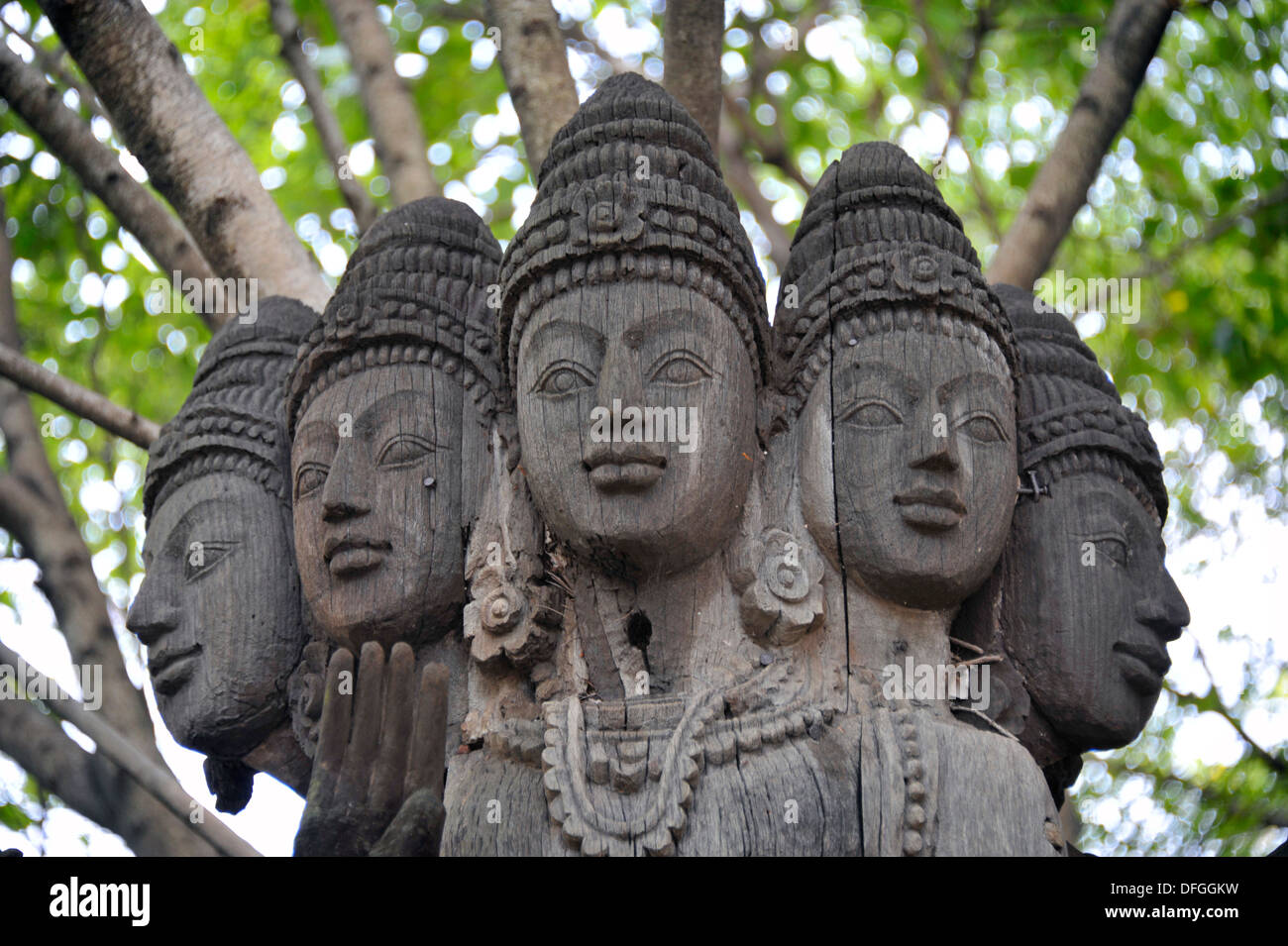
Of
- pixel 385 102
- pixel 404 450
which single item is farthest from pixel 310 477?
pixel 385 102

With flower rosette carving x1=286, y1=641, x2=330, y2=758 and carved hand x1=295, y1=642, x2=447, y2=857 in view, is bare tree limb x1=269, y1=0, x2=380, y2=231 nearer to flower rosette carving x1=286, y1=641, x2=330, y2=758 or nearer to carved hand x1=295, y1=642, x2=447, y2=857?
flower rosette carving x1=286, y1=641, x2=330, y2=758

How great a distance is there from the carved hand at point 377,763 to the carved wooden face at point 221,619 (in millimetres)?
1114

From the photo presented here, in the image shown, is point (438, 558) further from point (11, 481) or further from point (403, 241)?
point (11, 481)

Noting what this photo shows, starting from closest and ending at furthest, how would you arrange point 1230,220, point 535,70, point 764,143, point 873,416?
1. point 873,416
2. point 535,70
3. point 1230,220
4. point 764,143

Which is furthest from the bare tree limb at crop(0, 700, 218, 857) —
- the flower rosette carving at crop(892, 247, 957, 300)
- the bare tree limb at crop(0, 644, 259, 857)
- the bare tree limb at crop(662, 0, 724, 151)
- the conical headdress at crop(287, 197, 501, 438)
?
the bare tree limb at crop(662, 0, 724, 151)

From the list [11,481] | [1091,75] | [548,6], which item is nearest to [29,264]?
[11,481]

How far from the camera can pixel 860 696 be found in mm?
4742

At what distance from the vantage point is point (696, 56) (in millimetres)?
6867

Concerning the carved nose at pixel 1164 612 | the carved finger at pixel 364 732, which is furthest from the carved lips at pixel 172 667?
the carved nose at pixel 1164 612

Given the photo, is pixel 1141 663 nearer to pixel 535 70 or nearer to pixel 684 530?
pixel 684 530

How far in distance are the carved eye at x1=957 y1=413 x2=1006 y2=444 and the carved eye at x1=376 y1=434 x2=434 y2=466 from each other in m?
1.74

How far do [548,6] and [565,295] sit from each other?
111 inches

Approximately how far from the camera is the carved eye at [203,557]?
521 centimetres

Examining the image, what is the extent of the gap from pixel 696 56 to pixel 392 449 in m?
2.75
